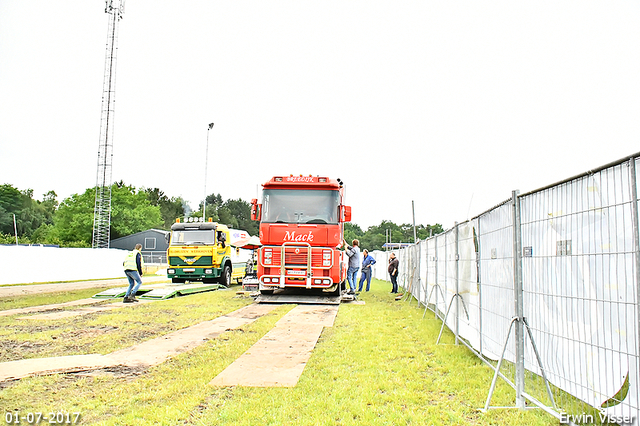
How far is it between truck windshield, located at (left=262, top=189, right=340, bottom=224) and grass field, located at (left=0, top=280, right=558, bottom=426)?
5726mm

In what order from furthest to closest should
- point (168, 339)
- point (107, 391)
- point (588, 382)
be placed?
point (168, 339) < point (107, 391) < point (588, 382)

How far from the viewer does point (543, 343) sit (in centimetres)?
436

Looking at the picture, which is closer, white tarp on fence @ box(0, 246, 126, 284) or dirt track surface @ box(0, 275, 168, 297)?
dirt track surface @ box(0, 275, 168, 297)

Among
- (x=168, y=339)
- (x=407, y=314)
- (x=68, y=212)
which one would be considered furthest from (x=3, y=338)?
(x=68, y=212)

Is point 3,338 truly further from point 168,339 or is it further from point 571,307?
point 571,307

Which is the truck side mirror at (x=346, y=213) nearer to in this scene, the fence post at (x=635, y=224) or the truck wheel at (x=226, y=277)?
the truck wheel at (x=226, y=277)

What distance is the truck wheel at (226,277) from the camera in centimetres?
2234

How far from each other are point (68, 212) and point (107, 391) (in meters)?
82.0

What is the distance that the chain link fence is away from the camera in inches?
123

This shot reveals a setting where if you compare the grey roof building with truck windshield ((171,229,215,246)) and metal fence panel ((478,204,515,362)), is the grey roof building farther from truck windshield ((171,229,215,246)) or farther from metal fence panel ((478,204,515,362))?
metal fence panel ((478,204,515,362))

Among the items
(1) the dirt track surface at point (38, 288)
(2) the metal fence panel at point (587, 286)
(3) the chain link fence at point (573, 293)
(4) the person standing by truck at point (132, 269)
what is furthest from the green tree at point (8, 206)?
(2) the metal fence panel at point (587, 286)

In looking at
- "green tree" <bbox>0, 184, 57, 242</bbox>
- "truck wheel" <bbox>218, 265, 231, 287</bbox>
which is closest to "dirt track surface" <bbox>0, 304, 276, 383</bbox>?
"truck wheel" <bbox>218, 265, 231, 287</bbox>

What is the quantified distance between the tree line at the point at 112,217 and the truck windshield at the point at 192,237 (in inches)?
1758

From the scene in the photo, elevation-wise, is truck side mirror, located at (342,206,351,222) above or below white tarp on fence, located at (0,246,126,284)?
above
